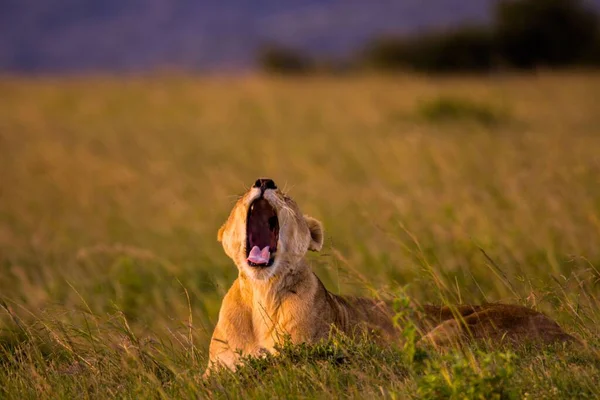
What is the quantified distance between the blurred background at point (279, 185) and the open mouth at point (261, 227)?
1.21 ft

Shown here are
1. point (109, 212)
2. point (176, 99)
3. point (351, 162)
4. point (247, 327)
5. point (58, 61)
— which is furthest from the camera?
point (58, 61)

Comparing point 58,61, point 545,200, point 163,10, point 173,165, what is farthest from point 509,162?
point 163,10

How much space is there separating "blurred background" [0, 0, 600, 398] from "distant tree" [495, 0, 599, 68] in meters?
4.36

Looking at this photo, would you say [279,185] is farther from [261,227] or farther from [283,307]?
[283,307]

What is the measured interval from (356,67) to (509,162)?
26306 mm

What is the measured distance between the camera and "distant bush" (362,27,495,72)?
34594mm

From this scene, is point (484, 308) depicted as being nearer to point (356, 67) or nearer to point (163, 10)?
point (356, 67)

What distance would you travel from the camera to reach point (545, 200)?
9898 millimetres

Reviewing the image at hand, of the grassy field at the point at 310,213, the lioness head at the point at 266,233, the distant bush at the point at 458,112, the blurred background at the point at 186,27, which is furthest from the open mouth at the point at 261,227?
the blurred background at the point at 186,27

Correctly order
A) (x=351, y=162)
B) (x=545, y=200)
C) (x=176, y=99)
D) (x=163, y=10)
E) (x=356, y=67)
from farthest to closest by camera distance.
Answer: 1. (x=163, y=10)
2. (x=356, y=67)
3. (x=176, y=99)
4. (x=351, y=162)
5. (x=545, y=200)

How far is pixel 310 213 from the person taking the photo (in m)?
10.7

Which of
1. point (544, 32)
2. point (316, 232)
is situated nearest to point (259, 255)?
point (316, 232)

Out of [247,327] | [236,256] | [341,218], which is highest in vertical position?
[236,256]

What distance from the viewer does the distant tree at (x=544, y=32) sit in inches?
1320
